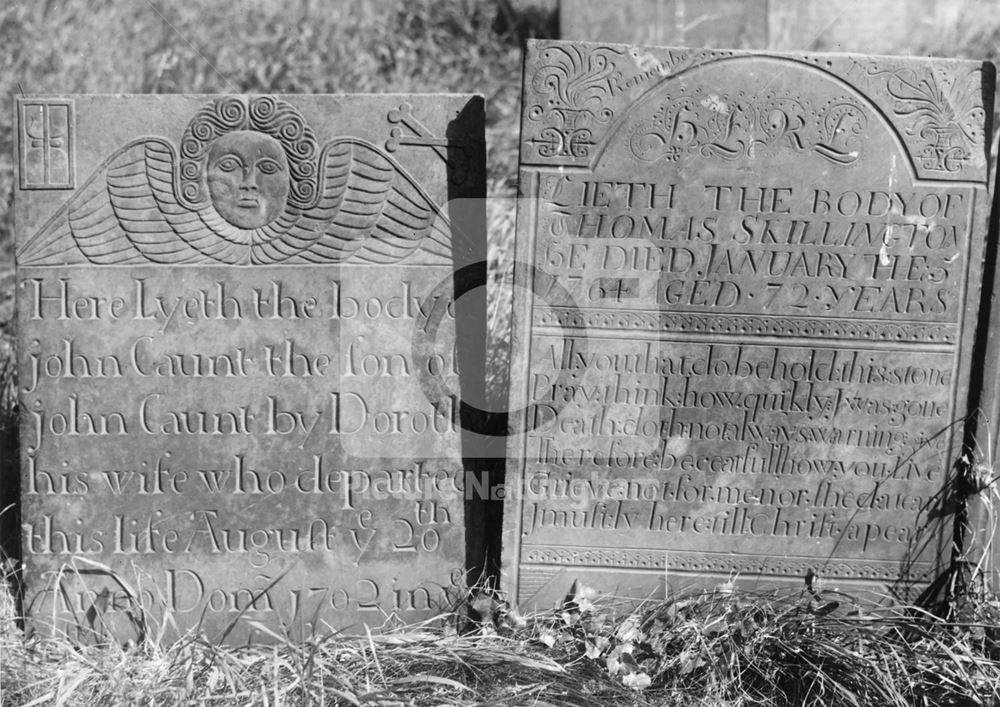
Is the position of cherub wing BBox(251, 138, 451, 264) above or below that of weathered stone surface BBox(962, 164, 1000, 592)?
above


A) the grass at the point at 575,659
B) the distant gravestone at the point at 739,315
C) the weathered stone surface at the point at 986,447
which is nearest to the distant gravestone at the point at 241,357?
the grass at the point at 575,659

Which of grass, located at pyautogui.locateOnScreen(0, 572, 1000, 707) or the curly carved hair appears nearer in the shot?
grass, located at pyautogui.locateOnScreen(0, 572, 1000, 707)

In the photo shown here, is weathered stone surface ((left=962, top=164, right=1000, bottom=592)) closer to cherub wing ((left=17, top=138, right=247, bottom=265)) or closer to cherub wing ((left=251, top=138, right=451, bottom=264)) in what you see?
cherub wing ((left=251, top=138, right=451, bottom=264))

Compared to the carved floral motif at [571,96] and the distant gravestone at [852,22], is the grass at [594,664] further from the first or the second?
the distant gravestone at [852,22]

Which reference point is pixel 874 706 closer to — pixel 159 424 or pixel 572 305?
pixel 572 305

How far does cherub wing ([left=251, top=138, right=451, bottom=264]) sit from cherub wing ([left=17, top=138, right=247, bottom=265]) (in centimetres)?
23

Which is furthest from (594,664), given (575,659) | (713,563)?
(713,563)

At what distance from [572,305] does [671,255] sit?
400 millimetres

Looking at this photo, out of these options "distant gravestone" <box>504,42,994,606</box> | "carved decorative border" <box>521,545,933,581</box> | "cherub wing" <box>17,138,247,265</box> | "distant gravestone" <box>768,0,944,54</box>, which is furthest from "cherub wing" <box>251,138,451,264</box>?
"distant gravestone" <box>768,0,944,54</box>

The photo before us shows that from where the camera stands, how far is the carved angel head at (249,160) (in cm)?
336

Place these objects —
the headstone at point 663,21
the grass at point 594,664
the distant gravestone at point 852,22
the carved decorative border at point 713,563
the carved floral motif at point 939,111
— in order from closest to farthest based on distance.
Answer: the grass at point 594,664, the carved floral motif at point 939,111, the carved decorative border at point 713,563, the headstone at point 663,21, the distant gravestone at point 852,22

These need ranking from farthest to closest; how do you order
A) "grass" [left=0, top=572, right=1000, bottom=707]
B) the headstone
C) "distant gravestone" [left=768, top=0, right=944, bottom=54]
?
"distant gravestone" [left=768, top=0, right=944, bottom=54] → the headstone → "grass" [left=0, top=572, right=1000, bottom=707]

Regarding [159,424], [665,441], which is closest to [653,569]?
[665,441]

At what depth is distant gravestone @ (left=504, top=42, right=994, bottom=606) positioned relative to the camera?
328cm
